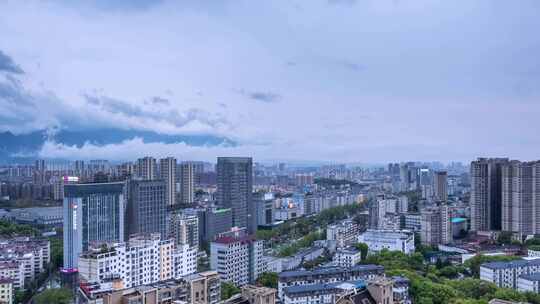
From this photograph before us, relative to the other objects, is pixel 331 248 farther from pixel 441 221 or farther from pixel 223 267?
pixel 223 267

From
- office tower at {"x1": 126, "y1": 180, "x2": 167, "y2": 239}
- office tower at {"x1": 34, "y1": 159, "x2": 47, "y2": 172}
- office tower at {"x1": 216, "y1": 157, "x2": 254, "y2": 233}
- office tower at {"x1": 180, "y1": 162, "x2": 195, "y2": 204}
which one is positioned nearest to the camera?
office tower at {"x1": 126, "y1": 180, "x2": 167, "y2": 239}

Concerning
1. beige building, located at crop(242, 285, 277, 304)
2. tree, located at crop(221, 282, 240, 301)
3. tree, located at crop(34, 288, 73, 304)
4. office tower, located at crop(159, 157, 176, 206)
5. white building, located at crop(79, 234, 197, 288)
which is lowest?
tree, located at crop(34, 288, 73, 304)

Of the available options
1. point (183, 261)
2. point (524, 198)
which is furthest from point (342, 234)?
point (183, 261)

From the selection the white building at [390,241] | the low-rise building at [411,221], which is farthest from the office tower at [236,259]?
the low-rise building at [411,221]

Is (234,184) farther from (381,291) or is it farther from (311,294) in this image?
(381,291)

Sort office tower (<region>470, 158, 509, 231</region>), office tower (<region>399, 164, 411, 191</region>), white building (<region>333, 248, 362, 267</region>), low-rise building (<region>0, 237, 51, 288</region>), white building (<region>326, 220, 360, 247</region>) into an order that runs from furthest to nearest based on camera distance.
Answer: office tower (<region>399, 164, 411, 191</region>), office tower (<region>470, 158, 509, 231</region>), white building (<region>326, 220, 360, 247</region>), white building (<region>333, 248, 362, 267</region>), low-rise building (<region>0, 237, 51, 288</region>)

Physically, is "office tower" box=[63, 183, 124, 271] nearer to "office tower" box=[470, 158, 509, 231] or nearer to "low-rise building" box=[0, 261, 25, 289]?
"low-rise building" box=[0, 261, 25, 289]

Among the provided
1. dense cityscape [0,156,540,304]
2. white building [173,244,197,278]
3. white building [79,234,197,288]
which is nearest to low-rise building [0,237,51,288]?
dense cityscape [0,156,540,304]
